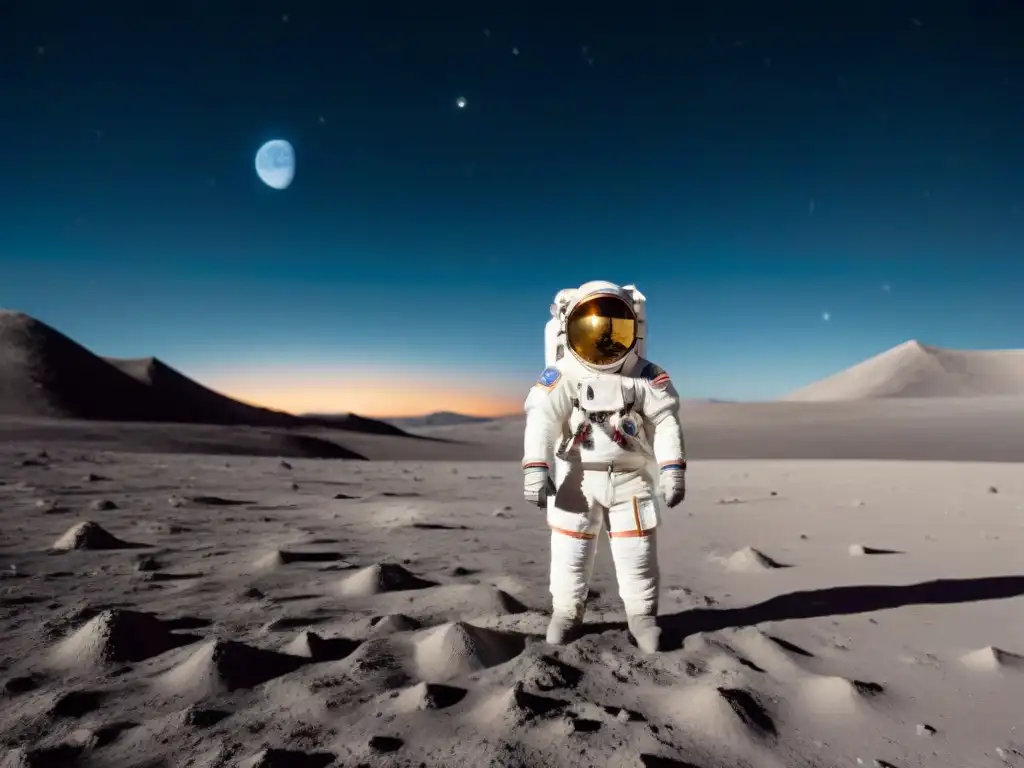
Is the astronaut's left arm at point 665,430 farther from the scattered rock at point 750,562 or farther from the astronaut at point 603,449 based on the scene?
the scattered rock at point 750,562

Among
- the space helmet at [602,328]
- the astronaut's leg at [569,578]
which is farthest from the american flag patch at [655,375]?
the astronaut's leg at [569,578]

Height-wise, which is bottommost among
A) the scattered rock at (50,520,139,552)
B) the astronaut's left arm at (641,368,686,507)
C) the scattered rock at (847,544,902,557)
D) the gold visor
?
the scattered rock at (50,520,139,552)

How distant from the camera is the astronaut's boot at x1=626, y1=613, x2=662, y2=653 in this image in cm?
302

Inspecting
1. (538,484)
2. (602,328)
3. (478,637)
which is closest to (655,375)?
(602,328)

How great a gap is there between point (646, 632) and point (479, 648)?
2.94 ft

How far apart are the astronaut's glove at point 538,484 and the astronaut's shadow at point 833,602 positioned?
0.77 m

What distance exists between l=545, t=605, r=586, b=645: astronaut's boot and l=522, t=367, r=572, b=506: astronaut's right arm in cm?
64

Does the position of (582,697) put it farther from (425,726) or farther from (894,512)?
(894,512)

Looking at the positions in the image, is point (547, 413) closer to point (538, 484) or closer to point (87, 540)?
point (538, 484)

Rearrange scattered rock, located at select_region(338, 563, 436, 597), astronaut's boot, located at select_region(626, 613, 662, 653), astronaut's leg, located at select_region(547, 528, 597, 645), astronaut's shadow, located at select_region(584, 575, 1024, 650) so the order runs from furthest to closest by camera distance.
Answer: scattered rock, located at select_region(338, 563, 436, 597) → astronaut's shadow, located at select_region(584, 575, 1024, 650) → astronaut's leg, located at select_region(547, 528, 597, 645) → astronaut's boot, located at select_region(626, 613, 662, 653)

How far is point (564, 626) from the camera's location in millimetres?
3154

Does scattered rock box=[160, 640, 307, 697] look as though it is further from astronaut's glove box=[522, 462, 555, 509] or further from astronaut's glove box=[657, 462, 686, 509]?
astronaut's glove box=[657, 462, 686, 509]

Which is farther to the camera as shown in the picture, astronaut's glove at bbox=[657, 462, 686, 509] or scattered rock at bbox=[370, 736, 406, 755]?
astronaut's glove at bbox=[657, 462, 686, 509]

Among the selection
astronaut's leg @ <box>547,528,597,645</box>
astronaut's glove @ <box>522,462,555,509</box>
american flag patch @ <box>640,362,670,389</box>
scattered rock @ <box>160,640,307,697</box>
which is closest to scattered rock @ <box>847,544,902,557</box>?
american flag patch @ <box>640,362,670,389</box>
